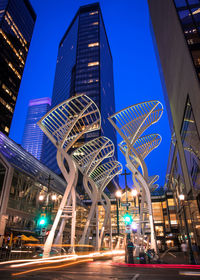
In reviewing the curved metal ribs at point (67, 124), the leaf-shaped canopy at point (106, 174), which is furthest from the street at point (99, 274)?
the leaf-shaped canopy at point (106, 174)

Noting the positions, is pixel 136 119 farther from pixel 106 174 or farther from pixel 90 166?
pixel 106 174

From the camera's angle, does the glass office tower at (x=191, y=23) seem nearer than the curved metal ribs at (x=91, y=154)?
Yes

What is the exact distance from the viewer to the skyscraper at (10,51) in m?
77.0

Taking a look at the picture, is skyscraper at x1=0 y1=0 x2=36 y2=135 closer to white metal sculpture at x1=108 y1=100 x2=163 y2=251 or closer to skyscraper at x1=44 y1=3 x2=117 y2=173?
skyscraper at x1=44 y1=3 x2=117 y2=173

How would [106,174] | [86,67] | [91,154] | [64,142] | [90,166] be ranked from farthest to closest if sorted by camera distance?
[86,67] → [106,174] → [91,154] → [90,166] → [64,142]

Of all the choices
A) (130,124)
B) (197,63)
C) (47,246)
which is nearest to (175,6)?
(197,63)

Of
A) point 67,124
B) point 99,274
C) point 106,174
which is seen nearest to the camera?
point 99,274

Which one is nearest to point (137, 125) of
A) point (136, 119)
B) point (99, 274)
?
point (136, 119)

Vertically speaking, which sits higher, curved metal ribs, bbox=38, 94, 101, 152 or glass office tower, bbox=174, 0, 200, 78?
glass office tower, bbox=174, 0, 200, 78

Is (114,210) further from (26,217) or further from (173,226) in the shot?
(26,217)

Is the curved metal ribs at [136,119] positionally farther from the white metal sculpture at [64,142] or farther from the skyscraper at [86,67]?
the skyscraper at [86,67]

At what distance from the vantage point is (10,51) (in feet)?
279

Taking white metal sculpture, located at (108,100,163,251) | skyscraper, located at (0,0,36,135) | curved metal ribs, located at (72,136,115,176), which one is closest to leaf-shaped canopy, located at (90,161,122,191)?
curved metal ribs, located at (72,136,115,176)

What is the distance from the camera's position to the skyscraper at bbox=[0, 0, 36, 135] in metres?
77.0
